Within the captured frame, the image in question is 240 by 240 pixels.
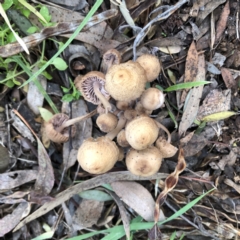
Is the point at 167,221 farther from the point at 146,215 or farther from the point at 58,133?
the point at 58,133

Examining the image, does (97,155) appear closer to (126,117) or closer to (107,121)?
(107,121)

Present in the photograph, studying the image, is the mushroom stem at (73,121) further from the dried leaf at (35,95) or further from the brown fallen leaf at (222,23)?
the brown fallen leaf at (222,23)

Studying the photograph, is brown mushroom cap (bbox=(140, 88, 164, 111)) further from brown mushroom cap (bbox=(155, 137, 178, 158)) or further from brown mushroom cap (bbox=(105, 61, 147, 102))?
brown mushroom cap (bbox=(155, 137, 178, 158))

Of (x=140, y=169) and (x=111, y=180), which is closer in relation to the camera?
(x=140, y=169)

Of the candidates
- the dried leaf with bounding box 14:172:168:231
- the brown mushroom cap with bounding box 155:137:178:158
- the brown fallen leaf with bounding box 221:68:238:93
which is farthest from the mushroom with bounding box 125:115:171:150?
the brown fallen leaf with bounding box 221:68:238:93

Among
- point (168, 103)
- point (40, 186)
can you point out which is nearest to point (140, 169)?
point (168, 103)

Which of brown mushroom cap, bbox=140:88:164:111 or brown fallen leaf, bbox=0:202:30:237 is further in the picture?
brown fallen leaf, bbox=0:202:30:237

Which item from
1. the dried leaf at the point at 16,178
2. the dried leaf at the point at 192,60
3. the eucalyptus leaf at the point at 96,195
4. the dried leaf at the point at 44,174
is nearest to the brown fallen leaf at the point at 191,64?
Result: the dried leaf at the point at 192,60
